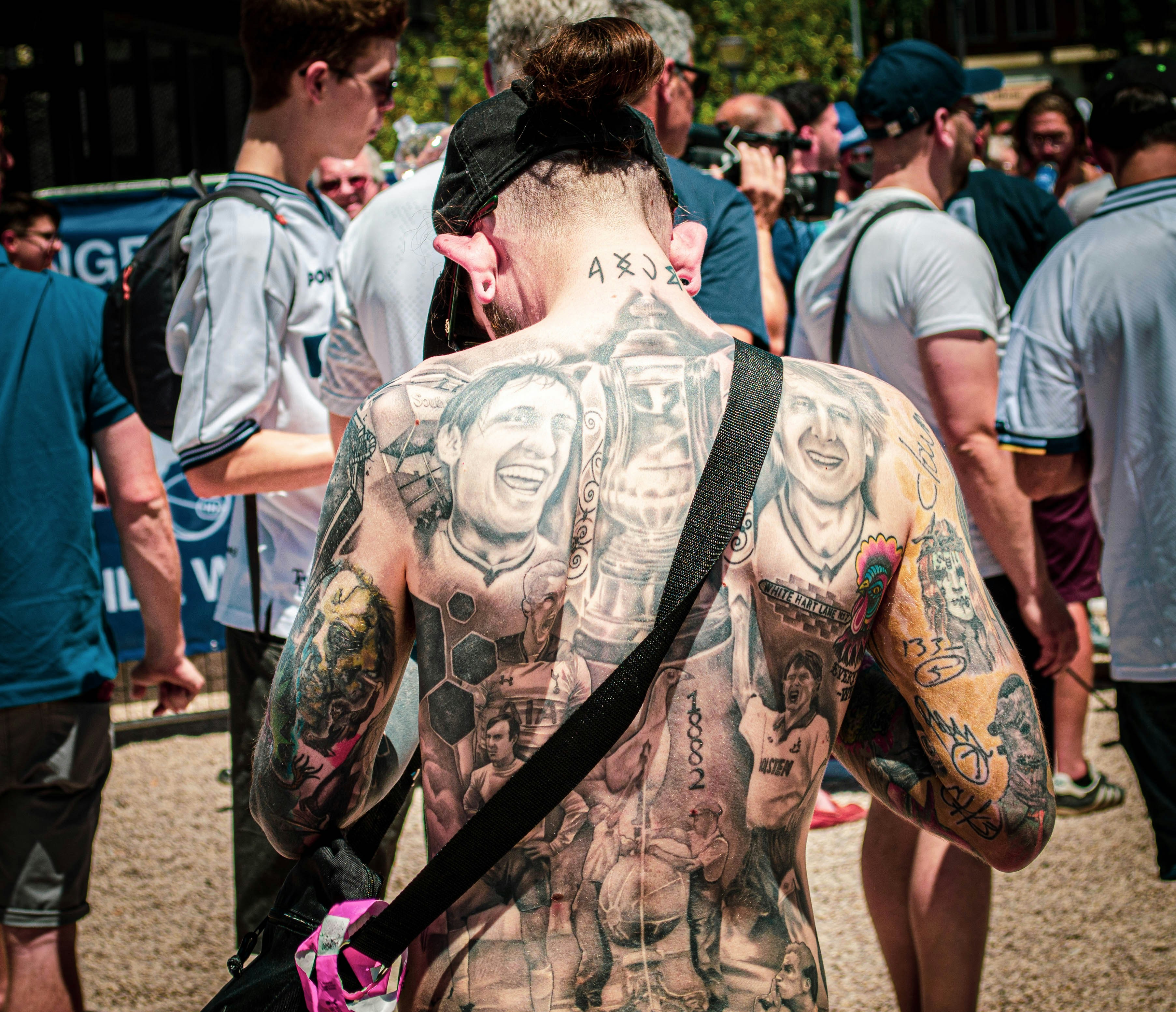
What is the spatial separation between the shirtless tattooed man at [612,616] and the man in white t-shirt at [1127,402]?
1.80 metres

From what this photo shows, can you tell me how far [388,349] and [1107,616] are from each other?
2034mm

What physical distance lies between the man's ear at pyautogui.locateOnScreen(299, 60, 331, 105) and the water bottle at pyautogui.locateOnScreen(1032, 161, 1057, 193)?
6902mm

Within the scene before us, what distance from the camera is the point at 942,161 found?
3.76m

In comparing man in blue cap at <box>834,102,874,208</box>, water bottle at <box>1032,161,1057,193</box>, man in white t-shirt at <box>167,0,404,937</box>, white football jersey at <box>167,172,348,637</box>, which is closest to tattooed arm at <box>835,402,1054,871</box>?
man in white t-shirt at <box>167,0,404,937</box>

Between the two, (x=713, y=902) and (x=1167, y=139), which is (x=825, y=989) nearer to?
(x=713, y=902)

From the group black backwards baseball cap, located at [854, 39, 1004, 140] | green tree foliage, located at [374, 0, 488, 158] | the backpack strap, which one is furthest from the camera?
green tree foliage, located at [374, 0, 488, 158]

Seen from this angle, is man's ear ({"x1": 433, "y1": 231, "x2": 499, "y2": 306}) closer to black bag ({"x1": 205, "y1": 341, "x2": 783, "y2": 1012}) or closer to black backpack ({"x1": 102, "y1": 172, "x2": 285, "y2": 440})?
black bag ({"x1": 205, "y1": 341, "x2": 783, "y2": 1012})

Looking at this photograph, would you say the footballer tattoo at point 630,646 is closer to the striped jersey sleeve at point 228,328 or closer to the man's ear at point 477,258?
the man's ear at point 477,258

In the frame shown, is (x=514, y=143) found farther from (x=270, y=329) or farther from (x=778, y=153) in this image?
(x=778, y=153)

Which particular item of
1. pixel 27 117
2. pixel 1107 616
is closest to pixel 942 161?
pixel 1107 616

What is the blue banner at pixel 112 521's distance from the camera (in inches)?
264

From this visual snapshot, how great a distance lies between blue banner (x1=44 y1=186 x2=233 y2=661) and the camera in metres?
6.71
